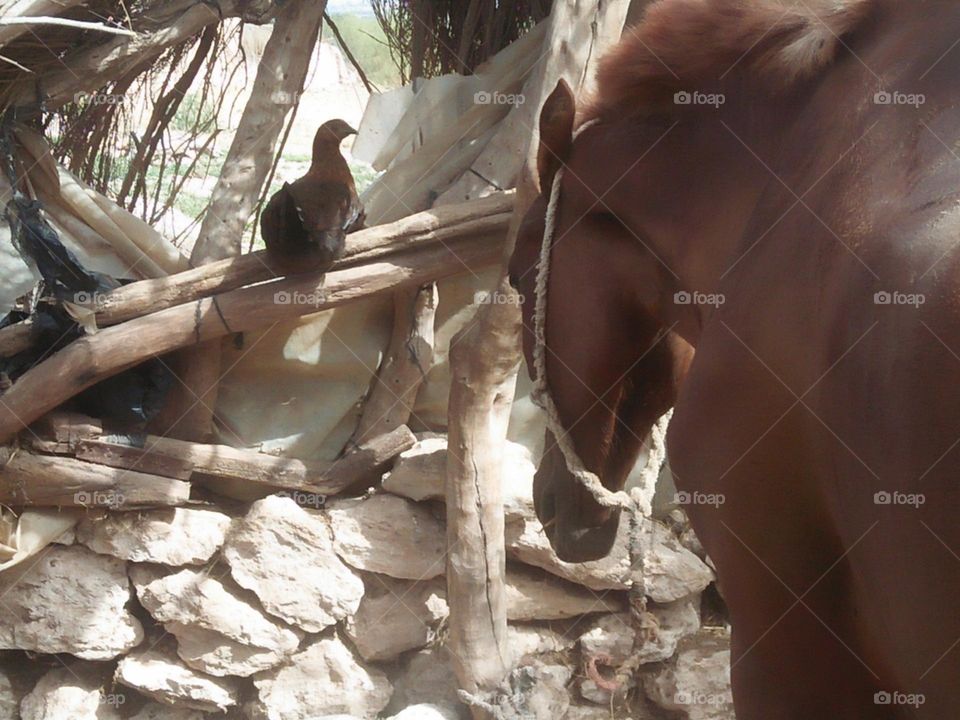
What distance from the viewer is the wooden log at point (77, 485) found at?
3.93 m

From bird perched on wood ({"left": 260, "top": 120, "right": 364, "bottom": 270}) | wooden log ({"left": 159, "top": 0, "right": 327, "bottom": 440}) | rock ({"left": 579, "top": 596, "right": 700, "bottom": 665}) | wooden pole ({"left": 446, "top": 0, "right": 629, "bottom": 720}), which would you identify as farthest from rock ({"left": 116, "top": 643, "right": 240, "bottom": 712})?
bird perched on wood ({"left": 260, "top": 120, "right": 364, "bottom": 270})

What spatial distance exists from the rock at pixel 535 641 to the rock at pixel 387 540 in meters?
0.44

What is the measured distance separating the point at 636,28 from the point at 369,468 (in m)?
2.62

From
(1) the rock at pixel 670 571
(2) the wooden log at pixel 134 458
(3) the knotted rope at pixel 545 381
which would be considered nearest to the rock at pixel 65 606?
(2) the wooden log at pixel 134 458

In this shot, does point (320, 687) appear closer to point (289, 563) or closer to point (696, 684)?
point (289, 563)

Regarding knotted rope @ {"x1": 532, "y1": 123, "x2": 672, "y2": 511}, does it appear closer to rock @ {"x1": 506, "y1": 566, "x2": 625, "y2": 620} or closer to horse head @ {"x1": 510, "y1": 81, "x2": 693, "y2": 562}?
horse head @ {"x1": 510, "y1": 81, "x2": 693, "y2": 562}

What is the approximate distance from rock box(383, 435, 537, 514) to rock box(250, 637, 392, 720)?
2.31 ft

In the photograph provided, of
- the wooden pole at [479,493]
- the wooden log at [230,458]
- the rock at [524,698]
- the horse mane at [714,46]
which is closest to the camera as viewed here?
the horse mane at [714,46]

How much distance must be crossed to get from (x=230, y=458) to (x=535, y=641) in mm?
1468

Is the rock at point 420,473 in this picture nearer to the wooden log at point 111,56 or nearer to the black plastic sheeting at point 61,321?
the black plastic sheeting at point 61,321

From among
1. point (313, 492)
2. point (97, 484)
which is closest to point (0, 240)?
point (97, 484)

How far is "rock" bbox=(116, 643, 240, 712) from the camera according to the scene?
4.19 metres

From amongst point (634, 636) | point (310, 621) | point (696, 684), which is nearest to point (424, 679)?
point (310, 621)

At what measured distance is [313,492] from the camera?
427cm
